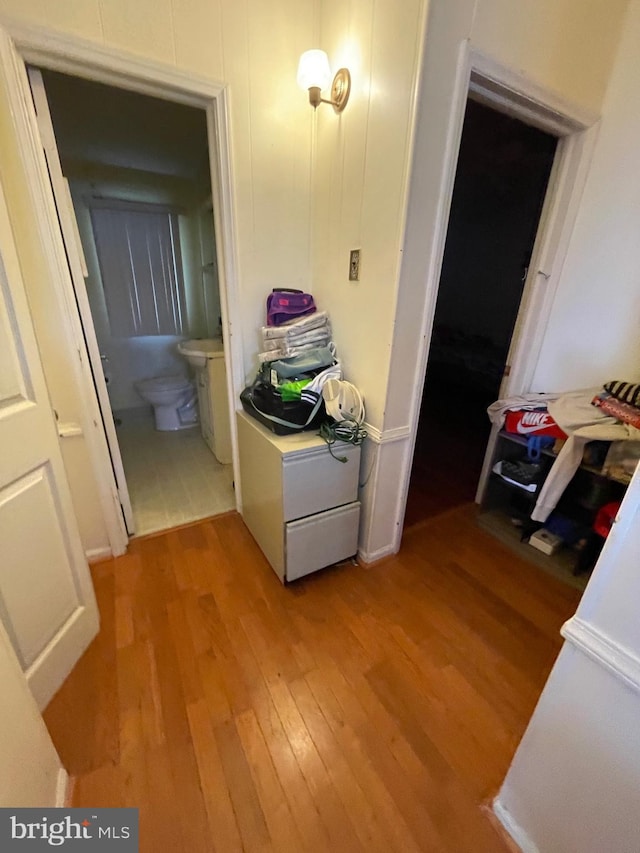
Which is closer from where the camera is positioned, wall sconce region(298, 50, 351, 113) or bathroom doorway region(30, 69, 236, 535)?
wall sconce region(298, 50, 351, 113)

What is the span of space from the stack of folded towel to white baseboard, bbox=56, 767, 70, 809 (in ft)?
A: 5.16

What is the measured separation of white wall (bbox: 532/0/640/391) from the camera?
1.54 meters

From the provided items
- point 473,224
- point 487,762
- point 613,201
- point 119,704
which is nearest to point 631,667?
point 487,762

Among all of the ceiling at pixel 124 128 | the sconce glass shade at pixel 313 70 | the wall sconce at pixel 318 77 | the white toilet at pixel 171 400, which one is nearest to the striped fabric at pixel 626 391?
the wall sconce at pixel 318 77

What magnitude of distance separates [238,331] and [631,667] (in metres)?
1.79

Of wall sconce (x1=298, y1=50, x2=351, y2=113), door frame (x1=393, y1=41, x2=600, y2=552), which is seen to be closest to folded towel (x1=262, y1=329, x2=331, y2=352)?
door frame (x1=393, y1=41, x2=600, y2=552)

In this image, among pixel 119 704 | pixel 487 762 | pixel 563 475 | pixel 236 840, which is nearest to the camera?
pixel 236 840

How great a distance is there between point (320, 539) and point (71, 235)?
5.51 ft

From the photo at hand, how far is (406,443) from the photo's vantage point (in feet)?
5.42

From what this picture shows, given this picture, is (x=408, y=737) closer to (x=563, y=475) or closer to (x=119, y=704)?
(x=119, y=704)

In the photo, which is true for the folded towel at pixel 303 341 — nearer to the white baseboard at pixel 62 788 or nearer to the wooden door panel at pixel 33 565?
the wooden door panel at pixel 33 565

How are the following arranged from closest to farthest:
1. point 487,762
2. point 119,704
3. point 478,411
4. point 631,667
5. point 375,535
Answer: point 631,667
point 487,762
point 119,704
point 375,535
point 478,411

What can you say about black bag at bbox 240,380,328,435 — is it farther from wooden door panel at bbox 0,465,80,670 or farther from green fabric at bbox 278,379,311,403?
wooden door panel at bbox 0,465,80,670

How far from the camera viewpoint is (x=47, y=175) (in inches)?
51.6
